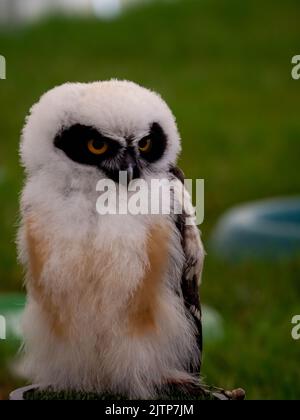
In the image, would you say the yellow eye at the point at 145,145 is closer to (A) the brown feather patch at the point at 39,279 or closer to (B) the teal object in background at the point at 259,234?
(A) the brown feather patch at the point at 39,279

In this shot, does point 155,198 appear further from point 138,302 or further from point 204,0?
point 204,0

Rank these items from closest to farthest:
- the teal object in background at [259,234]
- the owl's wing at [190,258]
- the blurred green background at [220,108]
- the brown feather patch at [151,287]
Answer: the brown feather patch at [151,287]
the owl's wing at [190,258]
the blurred green background at [220,108]
the teal object in background at [259,234]

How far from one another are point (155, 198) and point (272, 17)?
981 cm

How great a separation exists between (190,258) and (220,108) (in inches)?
246

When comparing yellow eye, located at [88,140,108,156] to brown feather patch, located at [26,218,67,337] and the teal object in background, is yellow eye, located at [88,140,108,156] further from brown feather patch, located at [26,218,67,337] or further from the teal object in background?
the teal object in background

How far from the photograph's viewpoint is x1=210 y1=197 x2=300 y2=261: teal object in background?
15.8ft

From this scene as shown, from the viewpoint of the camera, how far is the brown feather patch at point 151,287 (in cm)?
194

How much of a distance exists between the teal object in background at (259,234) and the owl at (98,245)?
2880mm

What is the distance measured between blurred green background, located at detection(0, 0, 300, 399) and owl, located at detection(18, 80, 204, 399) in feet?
2.53

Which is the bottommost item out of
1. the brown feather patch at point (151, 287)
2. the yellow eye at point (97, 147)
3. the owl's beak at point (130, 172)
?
the brown feather patch at point (151, 287)

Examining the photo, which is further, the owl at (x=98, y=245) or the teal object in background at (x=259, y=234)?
the teal object in background at (x=259, y=234)

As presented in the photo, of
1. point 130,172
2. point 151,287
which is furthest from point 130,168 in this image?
point 151,287

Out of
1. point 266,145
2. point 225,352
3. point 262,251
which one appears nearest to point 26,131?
point 225,352

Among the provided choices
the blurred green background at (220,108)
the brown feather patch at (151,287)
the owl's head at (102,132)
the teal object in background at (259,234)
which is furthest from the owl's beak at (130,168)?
the teal object in background at (259,234)
